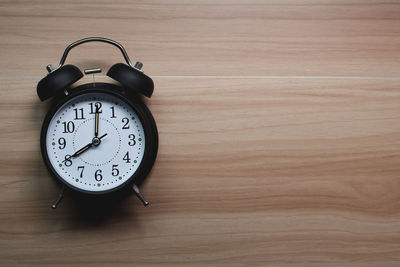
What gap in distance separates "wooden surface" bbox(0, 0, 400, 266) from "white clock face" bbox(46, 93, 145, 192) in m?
0.10

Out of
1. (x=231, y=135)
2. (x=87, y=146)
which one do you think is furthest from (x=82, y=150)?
(x=231, y=135)

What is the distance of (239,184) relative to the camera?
3.57 feet

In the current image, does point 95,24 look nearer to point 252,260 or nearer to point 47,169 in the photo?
point 47,169

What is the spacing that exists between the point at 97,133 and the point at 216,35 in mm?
435

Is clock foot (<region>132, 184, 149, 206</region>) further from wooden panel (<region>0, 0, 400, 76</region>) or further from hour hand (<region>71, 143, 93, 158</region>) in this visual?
wooden panel (<region>0, 0, 400, 76</region>)

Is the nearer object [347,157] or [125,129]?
[125,129]

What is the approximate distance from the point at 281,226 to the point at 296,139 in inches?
9.9

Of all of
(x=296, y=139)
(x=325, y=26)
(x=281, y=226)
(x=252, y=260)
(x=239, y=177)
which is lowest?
(x=252, y=260)

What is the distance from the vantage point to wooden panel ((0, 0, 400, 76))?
1079 mm

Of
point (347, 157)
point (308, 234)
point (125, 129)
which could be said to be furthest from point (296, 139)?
point (125, 129)

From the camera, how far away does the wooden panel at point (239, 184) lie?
42.1 inches

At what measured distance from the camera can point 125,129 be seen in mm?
1009

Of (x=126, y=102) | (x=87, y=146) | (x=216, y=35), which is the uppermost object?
(x=216, y=35)

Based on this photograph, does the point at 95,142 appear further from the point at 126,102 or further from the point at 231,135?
the point at 231,135
